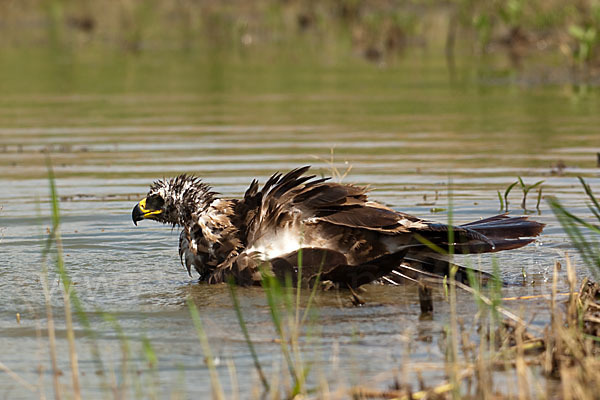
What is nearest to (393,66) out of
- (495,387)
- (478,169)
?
(478,169)

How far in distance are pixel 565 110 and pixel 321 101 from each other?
11.1 feet

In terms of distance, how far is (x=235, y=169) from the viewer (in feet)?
35.1

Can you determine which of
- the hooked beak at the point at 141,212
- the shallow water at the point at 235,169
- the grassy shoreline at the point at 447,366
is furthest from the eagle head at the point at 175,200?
the grassy shoreline at the point at 447,366

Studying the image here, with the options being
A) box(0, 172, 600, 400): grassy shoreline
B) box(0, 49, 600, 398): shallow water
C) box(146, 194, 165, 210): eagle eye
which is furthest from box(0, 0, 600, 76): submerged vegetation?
box(0, 172, 600, 400): grassy shoreline

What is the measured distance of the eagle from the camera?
6207mm

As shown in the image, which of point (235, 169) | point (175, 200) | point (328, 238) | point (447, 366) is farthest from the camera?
point (235, 169)

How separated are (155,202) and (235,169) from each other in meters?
3.71

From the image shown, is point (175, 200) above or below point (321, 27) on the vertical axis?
below

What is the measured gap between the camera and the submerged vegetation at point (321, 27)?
805 inches

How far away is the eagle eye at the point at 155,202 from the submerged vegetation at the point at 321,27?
1117cm

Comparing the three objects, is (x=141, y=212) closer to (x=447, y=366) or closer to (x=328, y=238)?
(x=328, y=238)

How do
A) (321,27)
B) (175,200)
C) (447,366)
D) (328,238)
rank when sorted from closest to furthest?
(447,366), (328,238), (175,200), (321,27)

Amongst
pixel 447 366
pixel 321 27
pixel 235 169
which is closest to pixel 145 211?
pixel 447 366

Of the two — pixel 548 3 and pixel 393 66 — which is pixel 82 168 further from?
pixel 548 3
